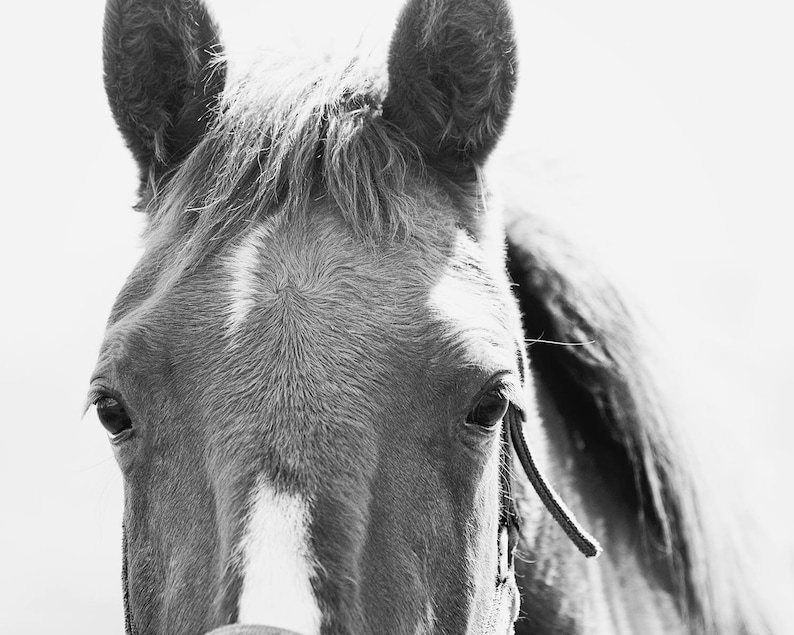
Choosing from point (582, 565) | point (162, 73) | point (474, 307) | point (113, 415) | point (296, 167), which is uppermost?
point (162, 73)

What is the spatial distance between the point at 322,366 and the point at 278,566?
0.43 m

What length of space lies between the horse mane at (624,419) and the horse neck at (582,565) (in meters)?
0.06

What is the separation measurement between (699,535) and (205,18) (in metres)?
2.29

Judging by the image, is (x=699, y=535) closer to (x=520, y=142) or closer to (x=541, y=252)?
(x=541, y=252)

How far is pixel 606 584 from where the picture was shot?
10.00ft

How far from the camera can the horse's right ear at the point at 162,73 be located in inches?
→ 94.5

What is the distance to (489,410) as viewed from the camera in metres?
2.03

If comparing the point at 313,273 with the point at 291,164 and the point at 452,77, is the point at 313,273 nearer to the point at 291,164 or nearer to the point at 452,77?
the point at 291,164

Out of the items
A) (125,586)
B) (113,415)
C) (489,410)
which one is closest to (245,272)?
(113,415)

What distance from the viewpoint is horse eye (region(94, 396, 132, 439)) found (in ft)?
6.74

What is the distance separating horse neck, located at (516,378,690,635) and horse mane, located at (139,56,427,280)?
111 cm

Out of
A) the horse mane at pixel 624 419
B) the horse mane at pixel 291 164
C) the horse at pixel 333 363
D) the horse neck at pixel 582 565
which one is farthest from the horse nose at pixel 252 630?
the horse mane at pixel 624 419

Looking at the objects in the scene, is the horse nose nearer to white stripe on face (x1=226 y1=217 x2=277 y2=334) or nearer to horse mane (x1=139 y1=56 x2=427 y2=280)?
white stripe on face (x1=226 y1=217 x2=277 y2=334)

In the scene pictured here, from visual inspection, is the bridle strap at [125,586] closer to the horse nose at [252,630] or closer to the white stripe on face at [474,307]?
the horse nose at [252,630]
